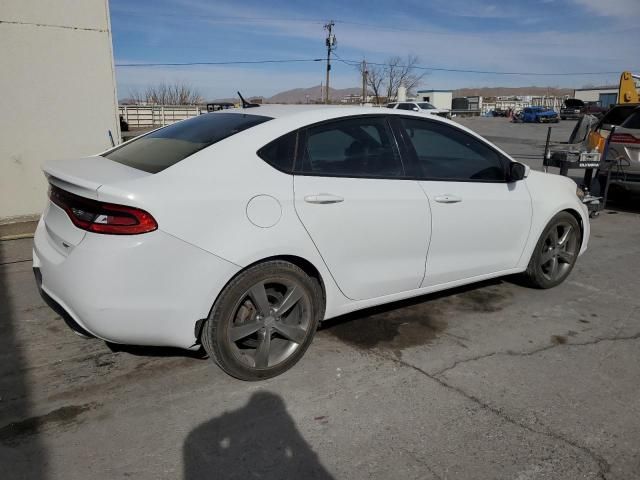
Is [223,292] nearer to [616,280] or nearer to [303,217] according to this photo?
[303,217]

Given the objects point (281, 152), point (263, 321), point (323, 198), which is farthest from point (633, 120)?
point (263, 321)

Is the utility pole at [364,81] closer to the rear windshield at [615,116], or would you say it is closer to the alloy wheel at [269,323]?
the rear windshield at [615,116]

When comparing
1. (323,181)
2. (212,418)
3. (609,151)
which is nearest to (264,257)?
(323,181)

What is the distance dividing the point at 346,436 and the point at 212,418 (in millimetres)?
734

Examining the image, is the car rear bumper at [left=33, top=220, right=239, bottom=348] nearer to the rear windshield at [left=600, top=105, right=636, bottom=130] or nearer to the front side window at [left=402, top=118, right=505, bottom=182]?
the front side window at [left=402, top=118, right=505, bottom=182]

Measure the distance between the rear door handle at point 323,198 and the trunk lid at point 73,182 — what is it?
0.93 m

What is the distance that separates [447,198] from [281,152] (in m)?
1.33

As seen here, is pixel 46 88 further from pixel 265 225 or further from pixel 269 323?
pixel 269 323

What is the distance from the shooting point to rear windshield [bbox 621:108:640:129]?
839 cm

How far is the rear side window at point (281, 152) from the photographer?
10.2 feet

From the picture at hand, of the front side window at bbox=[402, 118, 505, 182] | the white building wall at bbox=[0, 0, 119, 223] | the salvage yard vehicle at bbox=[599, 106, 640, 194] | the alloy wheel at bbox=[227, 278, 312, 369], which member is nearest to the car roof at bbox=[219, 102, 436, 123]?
the front side window at bbox=[402, 118, 505, 182]

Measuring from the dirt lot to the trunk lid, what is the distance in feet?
3.03

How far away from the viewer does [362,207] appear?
335cm

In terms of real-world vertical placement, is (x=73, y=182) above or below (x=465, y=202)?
above
